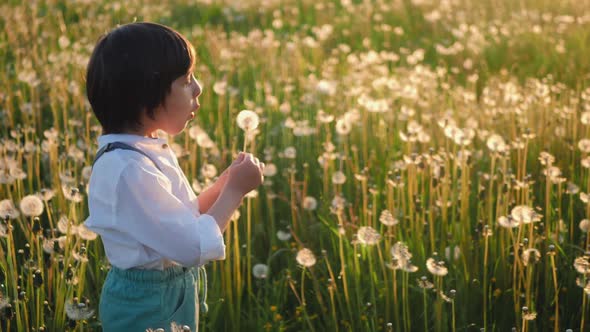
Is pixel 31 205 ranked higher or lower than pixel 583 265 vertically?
higher

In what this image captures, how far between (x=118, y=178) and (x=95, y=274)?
1089 millimetres

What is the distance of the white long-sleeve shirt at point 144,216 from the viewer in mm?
1860

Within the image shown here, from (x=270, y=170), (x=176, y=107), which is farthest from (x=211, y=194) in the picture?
(x=270, y=170)

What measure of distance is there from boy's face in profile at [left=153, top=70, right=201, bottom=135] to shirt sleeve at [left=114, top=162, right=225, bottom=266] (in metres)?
0.17

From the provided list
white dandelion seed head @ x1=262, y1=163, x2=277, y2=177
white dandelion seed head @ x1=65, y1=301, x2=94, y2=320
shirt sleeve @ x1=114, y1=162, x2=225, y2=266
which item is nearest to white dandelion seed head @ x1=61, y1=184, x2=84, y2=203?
white dandelion seed head @ x1=65, y1=301, x2=94, y2=320

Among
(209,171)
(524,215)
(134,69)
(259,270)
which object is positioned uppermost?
(134,69)

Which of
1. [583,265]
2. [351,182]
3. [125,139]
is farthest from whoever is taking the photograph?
[351,182]

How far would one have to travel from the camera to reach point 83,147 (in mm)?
3760

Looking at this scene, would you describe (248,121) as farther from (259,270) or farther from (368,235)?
(259,270)

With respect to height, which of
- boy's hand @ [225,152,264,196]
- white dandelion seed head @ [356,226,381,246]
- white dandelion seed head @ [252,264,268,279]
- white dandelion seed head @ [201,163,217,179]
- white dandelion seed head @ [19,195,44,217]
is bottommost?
white dandelion seed head @ [252,264,268,279]

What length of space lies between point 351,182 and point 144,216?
6.46 ft

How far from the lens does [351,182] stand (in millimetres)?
3711

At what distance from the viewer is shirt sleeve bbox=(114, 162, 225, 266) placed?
186cm

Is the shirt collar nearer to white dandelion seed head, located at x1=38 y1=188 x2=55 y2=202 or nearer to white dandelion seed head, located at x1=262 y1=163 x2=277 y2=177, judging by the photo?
white dandelion seed head, located at x1=38 y1=188 x2=55 y2=202
